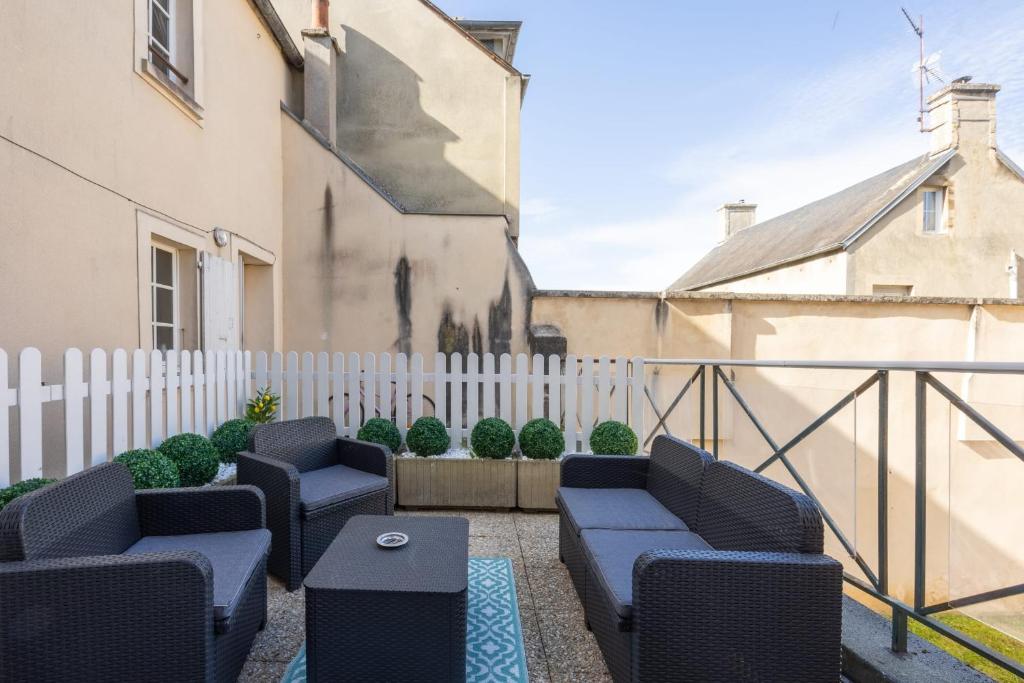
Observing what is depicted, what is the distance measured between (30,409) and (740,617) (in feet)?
11.5

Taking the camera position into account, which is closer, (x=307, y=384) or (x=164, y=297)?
(x=164, y=297)

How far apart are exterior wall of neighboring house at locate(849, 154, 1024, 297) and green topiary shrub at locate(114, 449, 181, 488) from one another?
49.8 feet

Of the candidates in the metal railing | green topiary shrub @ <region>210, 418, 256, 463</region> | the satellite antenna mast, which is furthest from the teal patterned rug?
the satellite antenna mast

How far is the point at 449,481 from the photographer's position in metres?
4.17

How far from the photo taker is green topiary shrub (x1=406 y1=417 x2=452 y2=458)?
4.28m

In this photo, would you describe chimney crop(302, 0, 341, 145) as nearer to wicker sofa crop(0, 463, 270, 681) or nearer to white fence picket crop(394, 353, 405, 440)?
white fence picket crop(394, 353, 405, 440)

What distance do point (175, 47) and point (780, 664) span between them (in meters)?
6.46

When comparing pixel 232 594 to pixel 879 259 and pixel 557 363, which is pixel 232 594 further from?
pixel 879 259

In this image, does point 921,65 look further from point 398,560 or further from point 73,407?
point 73,407

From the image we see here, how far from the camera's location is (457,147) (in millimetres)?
8492

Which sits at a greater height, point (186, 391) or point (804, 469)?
point (186, 391)

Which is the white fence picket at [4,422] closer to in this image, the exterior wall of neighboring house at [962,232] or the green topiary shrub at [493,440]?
the green topiary shrub at [493,440]

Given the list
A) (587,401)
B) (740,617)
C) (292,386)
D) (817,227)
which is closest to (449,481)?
(587,401)

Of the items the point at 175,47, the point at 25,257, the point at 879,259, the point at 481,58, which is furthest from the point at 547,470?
the point at 879,259
